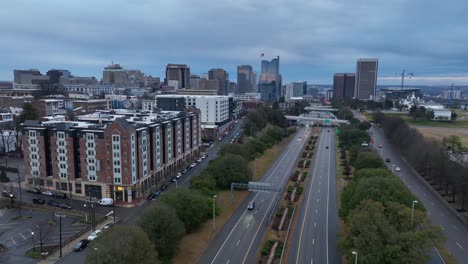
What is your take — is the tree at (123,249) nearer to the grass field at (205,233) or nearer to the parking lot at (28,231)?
the grass field at (205,233)

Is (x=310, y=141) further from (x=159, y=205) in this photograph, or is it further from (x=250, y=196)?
(x=159, y=205)

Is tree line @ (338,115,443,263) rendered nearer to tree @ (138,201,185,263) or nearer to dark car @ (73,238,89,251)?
tree @ (138,201,185,263)

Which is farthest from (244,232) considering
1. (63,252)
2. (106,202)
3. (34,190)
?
(34,190)

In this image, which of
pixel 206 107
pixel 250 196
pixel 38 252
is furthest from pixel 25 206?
pixel 206 107

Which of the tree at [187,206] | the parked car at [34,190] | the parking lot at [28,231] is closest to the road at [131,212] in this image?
the parking lot at [28,231]

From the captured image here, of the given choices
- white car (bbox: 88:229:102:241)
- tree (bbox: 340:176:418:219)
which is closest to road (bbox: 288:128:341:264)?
tree (bbox: 340:176:418:219)

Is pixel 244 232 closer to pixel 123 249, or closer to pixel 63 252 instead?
pixel 123 249

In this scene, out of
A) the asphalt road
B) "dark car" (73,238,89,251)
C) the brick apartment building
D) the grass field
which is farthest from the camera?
the brick apartment building
